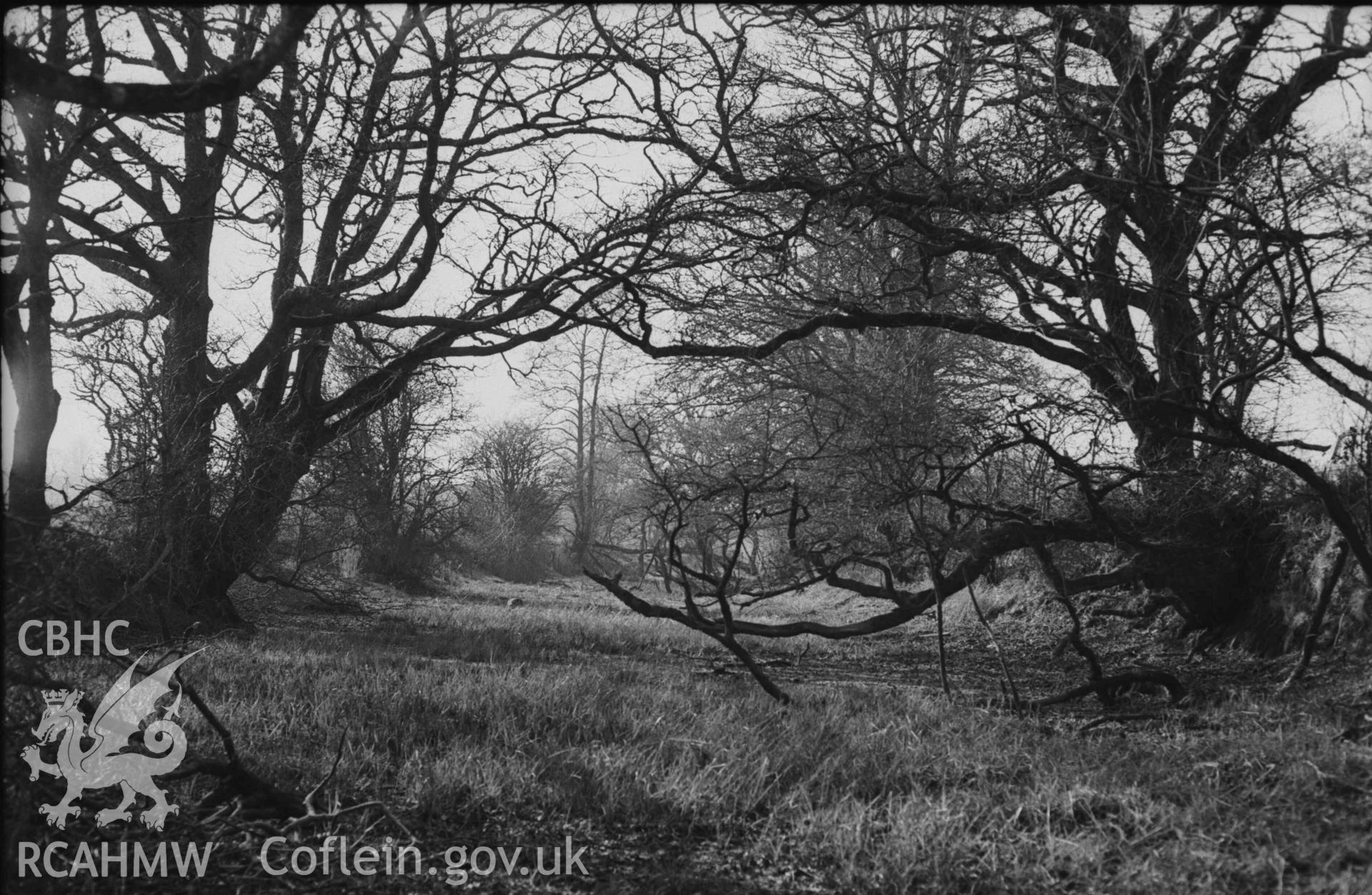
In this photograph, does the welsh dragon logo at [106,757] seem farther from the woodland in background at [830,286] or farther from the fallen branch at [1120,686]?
the fallen branch at [1120,686]

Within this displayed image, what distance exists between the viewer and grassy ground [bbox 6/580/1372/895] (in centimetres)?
393

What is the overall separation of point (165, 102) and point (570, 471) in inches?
Answer: 1589

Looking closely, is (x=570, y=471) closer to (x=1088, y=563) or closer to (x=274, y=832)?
(x=1088, y=563)

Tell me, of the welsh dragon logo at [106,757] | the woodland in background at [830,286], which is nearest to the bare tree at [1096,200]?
the woodland in background at [830,286]

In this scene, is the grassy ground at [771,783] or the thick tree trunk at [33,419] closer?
the grassy ground at [771,783]

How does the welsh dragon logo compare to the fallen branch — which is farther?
the fallen branch

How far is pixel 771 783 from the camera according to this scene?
507 cm

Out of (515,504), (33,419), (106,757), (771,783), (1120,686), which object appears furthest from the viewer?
(515,504)

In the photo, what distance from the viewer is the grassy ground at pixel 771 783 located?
393 centimetres

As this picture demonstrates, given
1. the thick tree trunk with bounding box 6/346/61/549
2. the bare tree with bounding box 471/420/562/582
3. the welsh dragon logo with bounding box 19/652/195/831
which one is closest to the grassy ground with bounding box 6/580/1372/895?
the welsh dragon logo with bounding box 19/652/195/831

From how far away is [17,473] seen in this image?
28.7ft

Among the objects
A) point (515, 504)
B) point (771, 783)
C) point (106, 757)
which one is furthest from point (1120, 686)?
point (515, 504)

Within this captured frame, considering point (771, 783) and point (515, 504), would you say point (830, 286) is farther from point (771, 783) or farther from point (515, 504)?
point (515, 504)

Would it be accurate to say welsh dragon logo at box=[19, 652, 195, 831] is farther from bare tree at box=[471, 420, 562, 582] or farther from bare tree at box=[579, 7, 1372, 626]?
bare tree at box=[471, 420, 562, 582]
